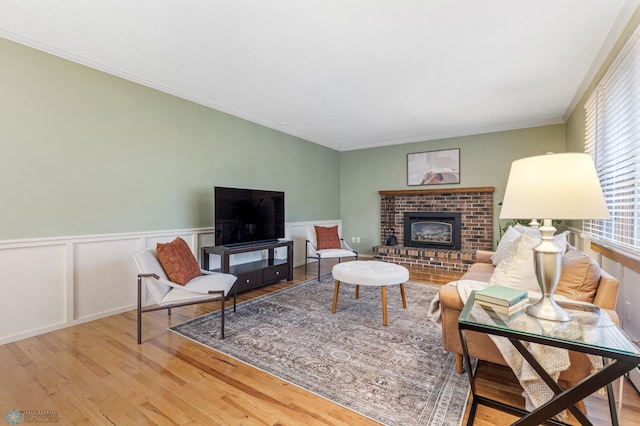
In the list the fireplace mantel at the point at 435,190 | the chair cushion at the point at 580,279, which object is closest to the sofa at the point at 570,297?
the chair cushion at the point at 580,279

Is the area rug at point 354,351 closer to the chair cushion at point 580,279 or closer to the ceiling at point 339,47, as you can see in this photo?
the chair cushion at point 580,279

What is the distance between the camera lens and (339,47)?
8.46 ft

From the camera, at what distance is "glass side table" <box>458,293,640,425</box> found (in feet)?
3.53

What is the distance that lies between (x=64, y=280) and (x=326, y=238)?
11.1 feet

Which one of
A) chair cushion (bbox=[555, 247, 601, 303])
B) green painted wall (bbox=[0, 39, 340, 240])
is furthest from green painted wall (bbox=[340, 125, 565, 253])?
chair cushion (bbox=[555, 247, 601, 303])

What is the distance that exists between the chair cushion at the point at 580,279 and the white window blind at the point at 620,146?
2.00 ft

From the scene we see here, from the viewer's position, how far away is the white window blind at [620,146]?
2070mm

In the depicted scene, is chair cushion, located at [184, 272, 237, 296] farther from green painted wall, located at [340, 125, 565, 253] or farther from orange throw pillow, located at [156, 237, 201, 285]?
green painted wall, located at [340, 125, 565, 253]

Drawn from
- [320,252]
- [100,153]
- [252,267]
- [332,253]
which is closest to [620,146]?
[332,253]

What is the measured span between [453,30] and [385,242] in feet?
14.9

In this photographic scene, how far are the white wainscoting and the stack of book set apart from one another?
10.9 ft

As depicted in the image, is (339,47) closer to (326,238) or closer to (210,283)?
(210,283)

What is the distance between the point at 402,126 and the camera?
5086 millimetres

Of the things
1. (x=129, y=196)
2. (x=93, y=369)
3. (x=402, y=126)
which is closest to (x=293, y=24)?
(x=129, y=196)
